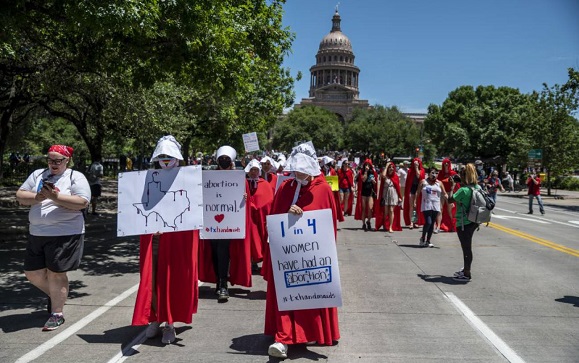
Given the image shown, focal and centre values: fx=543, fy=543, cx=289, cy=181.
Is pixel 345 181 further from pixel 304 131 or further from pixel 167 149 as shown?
pixel 304 131

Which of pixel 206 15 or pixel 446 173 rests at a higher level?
pixel 206 15

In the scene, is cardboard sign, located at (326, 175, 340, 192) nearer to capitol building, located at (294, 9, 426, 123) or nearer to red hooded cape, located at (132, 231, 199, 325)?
red hooded cape, located at (132, 231, 199, 325)

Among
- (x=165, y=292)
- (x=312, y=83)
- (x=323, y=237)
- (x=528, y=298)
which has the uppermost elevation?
(x=312, y=83)

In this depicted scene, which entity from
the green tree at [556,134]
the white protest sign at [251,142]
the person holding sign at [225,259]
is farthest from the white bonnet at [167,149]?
the green tree at [556,134]

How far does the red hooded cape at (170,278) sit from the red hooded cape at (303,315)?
0.78 metres

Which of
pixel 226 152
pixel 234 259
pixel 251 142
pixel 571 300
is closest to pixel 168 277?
pixel 234 259

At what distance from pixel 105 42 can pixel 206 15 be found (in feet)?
9.16

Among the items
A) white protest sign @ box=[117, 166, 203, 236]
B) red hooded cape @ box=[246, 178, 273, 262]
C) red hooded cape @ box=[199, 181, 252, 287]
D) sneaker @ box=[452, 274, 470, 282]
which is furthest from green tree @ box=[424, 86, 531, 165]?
white protest sign @ box=[117, 166, 203, 236]

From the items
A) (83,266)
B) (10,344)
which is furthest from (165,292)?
(83,266)

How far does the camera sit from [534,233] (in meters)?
14.7

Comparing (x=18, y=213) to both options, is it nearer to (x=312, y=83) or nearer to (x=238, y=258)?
(x=238, y=258)

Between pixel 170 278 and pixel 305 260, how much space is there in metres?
1.33

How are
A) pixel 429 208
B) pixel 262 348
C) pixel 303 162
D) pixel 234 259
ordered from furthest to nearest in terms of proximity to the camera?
pixel 429 208, pixel 234 259, pixel 262 348, pixel 303 162

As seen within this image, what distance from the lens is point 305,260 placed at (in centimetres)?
503
